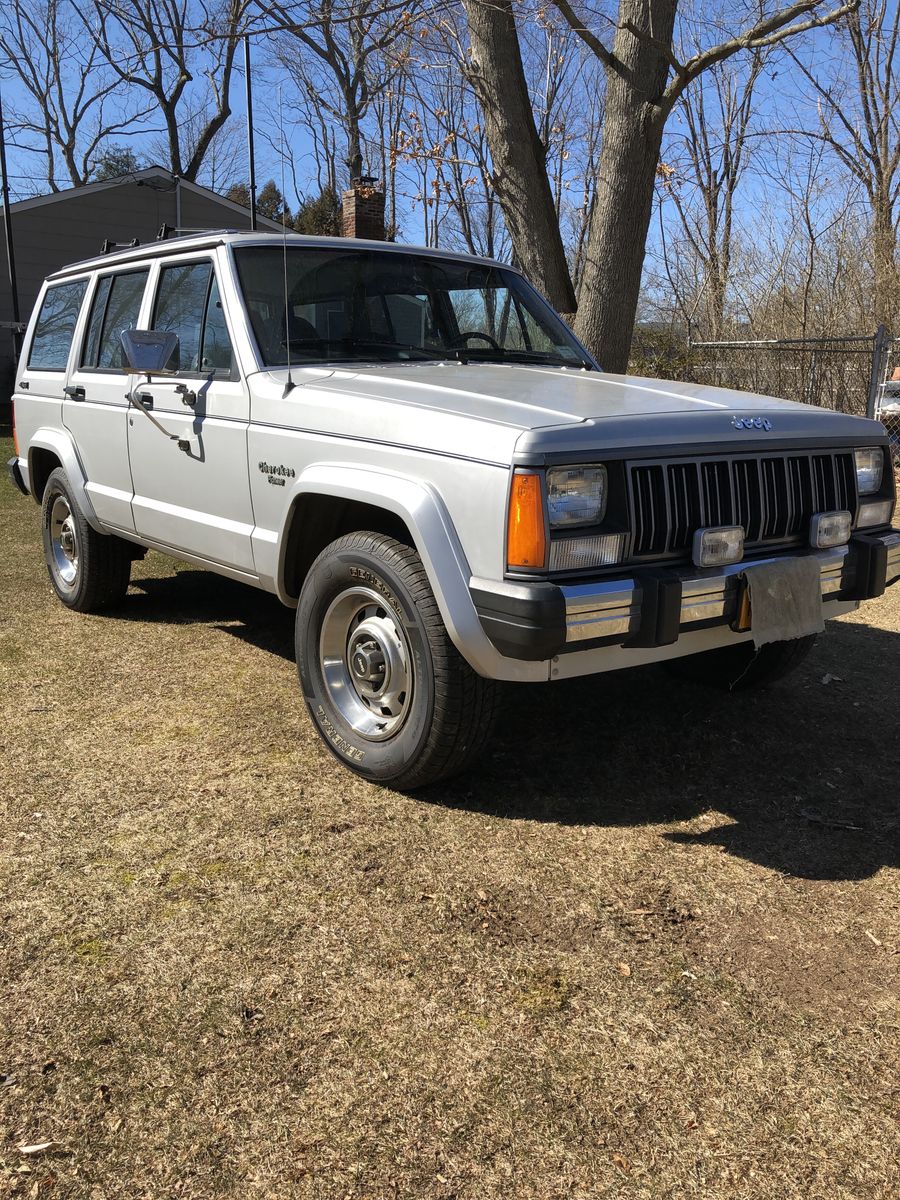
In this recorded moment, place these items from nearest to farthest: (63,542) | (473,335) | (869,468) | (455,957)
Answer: (455,957)
(869,468)
(473,335)
(63,542)

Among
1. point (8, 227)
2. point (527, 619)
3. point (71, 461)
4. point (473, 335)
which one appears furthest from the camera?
point (8, 227)

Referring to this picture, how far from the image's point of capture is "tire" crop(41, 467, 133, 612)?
18.6ft

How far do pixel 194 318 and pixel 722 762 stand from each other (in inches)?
118

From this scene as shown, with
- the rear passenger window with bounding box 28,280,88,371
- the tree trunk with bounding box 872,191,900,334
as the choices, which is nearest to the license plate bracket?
the rear passenger window with bounding box 28,280,88,371

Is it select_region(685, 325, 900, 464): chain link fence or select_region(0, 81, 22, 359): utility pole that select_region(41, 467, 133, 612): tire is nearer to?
select_region(685, 325, 900, 464): chain link fence

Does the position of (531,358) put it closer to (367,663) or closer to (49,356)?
(367,663)

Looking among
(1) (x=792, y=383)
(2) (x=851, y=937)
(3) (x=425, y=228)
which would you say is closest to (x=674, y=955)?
(2) (x=851, y=937)

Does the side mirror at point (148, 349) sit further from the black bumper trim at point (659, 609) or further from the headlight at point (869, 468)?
the headlight at point (869, 468)

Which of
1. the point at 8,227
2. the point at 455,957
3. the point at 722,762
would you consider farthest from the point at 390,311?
the point at 8,227

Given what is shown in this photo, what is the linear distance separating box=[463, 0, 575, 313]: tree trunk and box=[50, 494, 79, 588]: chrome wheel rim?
477 centimetres

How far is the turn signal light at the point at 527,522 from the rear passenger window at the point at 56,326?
390 cm

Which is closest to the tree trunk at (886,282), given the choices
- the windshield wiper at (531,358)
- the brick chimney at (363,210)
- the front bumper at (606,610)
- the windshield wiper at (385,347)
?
the brick chimney at (363,210)

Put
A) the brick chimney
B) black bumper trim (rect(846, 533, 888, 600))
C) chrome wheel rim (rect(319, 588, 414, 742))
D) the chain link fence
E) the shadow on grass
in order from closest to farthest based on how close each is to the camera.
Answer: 1. the shadow on grass
2. chrome wheel rim (rect(319, 588, 414, 742))
3. black bumper trim (rect(846, 533, 888, 600))
4. the chain link fence
5. the brick chimney

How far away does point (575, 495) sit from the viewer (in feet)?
9.91
